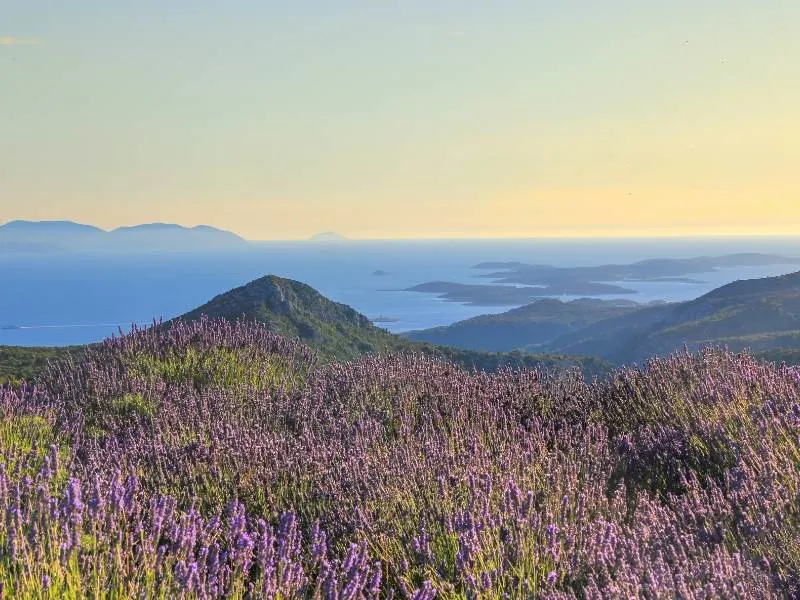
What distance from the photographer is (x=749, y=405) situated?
4680 mm

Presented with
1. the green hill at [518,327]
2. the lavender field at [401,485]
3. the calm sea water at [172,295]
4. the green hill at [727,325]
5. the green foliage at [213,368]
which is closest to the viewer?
the lavender field at [401,485]

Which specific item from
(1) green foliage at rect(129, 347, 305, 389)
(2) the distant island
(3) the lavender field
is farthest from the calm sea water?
(3) the lavender field

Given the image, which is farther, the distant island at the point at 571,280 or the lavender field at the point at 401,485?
the distant island at the point at 571,280

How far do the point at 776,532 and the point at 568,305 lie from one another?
66.9 m

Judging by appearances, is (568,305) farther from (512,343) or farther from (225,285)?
(225,285)

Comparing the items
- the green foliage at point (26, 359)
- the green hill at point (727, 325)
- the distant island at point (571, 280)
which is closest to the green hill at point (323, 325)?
the green foliage at point (26, 359)

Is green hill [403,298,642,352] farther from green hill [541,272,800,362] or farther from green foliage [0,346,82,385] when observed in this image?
green foliage [0,346,82,385]

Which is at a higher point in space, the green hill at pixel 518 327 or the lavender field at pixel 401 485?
the lavender field at pixel 401 485

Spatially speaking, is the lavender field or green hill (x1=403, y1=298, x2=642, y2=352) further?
green hill (x1=403, y1=298, x2=642, y2=352)

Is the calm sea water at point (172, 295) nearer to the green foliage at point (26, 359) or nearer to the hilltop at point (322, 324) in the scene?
the hilltop at point (322, 324)

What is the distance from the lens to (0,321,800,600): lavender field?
8.34 ft

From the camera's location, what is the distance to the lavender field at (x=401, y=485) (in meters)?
2.54

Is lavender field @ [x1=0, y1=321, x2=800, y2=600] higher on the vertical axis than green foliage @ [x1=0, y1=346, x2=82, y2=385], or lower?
higher

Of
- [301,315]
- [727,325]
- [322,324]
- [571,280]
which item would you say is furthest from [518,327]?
[571,280]
